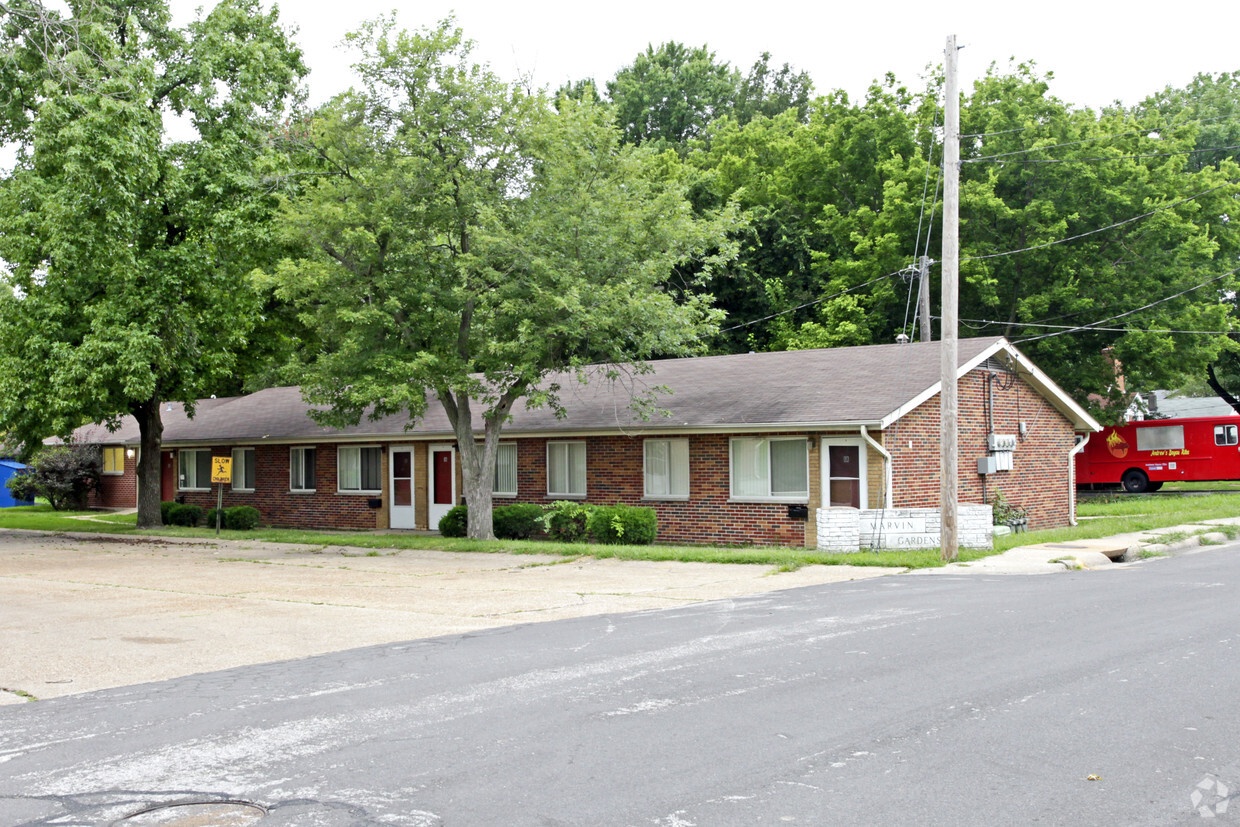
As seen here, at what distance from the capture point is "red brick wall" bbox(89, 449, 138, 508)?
42594 millimetres

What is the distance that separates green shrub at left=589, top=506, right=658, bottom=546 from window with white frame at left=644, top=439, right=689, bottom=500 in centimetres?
133

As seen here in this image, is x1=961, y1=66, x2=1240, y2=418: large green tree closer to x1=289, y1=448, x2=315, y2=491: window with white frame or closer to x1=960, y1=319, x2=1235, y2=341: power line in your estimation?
x1=960, y1=319, x2=1235, y2=341: power line

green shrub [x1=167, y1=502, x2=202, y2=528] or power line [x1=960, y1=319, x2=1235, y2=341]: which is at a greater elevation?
power line [x1=960, y1=319, x2=1235, y2=341]

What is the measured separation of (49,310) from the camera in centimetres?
2586

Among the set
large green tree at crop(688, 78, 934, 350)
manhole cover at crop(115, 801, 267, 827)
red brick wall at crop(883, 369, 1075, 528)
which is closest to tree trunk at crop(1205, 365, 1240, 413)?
large green tree at crop(688, 78, 934, 350)

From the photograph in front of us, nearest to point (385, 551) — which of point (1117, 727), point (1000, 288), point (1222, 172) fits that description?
point (1117, 727)

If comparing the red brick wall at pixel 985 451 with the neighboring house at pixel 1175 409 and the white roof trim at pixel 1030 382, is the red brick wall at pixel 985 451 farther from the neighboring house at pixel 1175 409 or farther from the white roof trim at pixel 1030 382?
the neighboring house at pixel 1175 409

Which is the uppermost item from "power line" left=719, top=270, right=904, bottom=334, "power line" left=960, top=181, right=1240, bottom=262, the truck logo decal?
"power line" left=960, top=181, right=1240, bottom=262

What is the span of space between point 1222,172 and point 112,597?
38373mm

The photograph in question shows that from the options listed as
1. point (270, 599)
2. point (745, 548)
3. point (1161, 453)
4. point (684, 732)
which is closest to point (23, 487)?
point (270, 599)

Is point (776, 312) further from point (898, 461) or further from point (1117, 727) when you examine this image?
point (1117, 727)

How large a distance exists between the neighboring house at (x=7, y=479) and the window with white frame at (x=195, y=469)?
50.6ft

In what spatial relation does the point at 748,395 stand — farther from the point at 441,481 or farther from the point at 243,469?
the point at 243,469

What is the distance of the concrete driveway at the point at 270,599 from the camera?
35.3 feet
